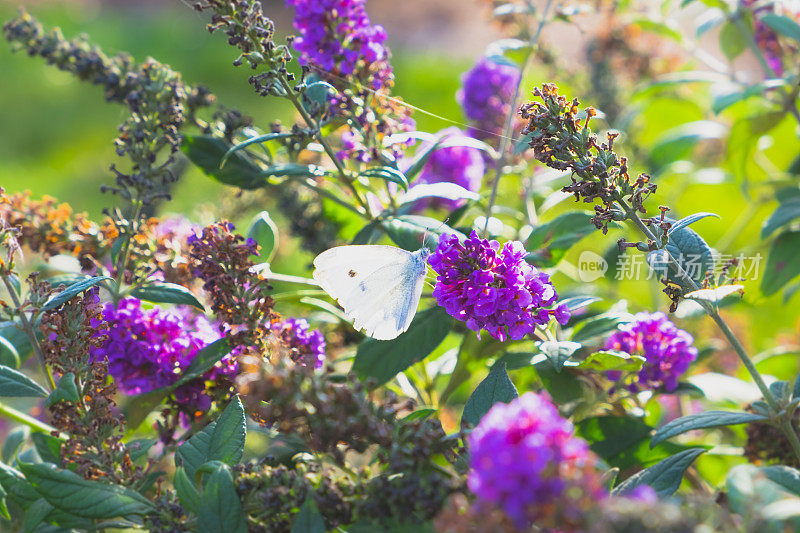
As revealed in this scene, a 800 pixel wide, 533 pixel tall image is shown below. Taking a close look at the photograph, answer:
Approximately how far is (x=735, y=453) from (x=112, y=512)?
130 cm

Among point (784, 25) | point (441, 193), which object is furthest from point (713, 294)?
point (784, 25)

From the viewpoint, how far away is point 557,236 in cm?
164

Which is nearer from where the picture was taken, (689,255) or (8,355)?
(689,255)

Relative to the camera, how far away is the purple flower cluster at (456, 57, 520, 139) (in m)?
2.02

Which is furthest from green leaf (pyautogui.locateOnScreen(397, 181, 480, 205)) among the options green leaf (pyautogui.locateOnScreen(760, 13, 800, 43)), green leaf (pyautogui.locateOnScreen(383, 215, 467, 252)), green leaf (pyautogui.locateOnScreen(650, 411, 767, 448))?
→ green leaf (pyautogui.locateOnScreen(760, 13, 800, 43))

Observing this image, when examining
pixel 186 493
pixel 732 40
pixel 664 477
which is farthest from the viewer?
pixel 732 40

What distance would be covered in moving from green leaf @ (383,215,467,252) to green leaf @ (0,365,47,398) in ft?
2.35

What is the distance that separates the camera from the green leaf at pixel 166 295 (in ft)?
4.40

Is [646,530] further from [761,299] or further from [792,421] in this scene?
A: [761,299]

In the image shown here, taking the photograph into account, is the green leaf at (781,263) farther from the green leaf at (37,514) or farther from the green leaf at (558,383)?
the green leaf at (37,514)

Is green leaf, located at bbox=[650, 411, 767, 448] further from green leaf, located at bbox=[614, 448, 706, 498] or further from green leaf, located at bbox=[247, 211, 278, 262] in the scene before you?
green leaf, located at bbox=[247, 211, 278, 262]

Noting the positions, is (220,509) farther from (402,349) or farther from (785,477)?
(785,477)

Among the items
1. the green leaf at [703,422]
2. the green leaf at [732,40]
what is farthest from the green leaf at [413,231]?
the green leaf at [732,40]

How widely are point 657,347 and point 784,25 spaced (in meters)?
1.12
